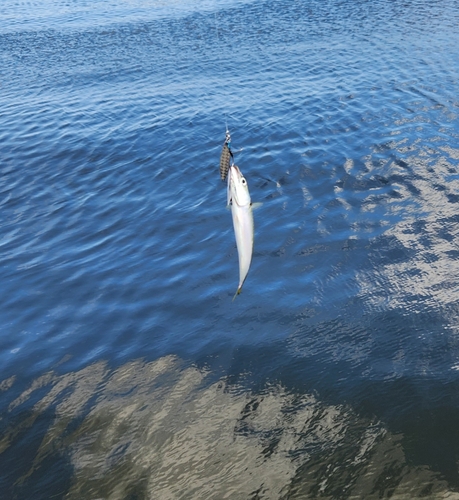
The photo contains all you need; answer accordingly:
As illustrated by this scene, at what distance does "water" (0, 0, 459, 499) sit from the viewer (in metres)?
9.52

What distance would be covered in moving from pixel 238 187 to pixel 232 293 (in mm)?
Answer: 6897

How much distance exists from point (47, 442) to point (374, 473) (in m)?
5.50

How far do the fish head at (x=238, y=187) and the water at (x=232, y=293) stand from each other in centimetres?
491

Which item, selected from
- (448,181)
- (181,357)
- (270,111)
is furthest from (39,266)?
(270,111)

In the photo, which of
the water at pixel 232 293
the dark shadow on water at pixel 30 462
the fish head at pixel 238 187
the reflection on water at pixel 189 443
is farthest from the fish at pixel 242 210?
the dark shadow on water at pixel 30 462

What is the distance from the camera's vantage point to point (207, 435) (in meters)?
9.97

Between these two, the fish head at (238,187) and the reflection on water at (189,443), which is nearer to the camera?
the fish head at (238,187)

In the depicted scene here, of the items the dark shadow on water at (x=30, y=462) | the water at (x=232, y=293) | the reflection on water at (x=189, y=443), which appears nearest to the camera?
the reflection on water at (x=189, y=443)

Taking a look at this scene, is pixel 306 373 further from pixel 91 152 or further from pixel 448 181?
pixel 91 152

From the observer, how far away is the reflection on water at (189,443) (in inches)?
356

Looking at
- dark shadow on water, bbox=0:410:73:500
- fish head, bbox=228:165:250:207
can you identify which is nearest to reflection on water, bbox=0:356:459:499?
dark shadow on water, bbox=0:410:73:500

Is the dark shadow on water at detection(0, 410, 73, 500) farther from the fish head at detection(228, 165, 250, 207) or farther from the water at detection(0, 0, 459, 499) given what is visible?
the fish head at detection(228, 165, 250, 207)

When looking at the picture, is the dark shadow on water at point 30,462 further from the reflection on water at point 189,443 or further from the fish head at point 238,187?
the fish head at point 238,187

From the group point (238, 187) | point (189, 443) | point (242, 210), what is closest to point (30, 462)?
point (189, 443)
